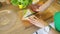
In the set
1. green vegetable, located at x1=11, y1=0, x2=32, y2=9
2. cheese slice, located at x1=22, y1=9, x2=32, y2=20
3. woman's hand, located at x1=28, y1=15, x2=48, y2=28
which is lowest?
woman's hand, located at x1=28, y1=15, x2=48, y2=28

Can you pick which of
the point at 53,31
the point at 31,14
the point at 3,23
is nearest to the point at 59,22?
the point at 53,31

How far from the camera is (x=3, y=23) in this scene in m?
0.77

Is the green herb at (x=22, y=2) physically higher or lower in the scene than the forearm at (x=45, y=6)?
higher

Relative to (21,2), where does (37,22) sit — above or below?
below

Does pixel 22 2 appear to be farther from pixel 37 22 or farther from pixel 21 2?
pixel 37 22

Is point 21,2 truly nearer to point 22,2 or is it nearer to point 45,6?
point 22,2

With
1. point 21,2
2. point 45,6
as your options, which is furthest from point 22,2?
point 45,6

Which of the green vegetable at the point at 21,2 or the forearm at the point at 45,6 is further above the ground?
the green vegetable at the point at 21,2

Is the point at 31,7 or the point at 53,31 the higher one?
the point at 31,7

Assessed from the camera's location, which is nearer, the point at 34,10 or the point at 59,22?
the point at 59,22

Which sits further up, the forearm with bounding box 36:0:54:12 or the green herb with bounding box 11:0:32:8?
the green herb with bounding box 11:0:32:8

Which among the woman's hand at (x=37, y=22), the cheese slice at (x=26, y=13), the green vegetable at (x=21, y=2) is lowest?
the woman's hand at (x=37, y=22)

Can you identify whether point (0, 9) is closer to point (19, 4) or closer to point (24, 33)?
point (19, 4)

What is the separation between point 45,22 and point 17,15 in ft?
0.55
